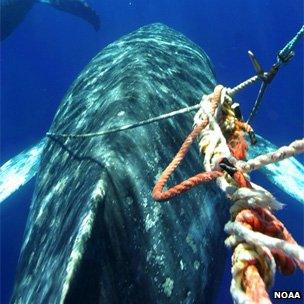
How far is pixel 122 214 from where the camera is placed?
2.97 m

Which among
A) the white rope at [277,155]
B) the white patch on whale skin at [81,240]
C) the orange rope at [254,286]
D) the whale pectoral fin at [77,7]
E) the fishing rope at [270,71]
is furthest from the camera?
the whale pectoral fin at [77,7]

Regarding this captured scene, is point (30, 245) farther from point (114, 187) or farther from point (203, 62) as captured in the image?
point (203, 62)

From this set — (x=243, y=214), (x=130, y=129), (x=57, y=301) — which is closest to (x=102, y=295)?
(x=57, y=301)

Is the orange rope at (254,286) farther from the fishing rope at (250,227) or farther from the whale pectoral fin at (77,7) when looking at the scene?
the whale pectoral fin at (77,7)

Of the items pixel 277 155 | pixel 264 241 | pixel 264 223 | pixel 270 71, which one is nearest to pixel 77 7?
pixel 270 71

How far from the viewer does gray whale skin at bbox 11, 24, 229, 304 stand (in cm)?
260

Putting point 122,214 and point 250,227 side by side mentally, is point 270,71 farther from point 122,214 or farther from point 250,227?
point 250,227

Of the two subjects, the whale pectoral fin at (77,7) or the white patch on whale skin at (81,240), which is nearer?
the white patch on whale skin at (81,240)

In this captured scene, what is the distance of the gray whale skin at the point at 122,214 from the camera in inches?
102

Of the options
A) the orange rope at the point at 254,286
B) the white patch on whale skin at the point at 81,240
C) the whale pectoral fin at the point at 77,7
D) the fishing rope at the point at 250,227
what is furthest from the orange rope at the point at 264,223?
the whale pectoral fin at the point at 77,7

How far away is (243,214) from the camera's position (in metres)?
1.87

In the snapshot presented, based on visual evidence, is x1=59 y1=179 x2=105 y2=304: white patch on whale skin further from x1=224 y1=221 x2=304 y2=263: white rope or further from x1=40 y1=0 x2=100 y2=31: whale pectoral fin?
x1=40 y1=0 x2=100 y2=31: whale pectoral fin

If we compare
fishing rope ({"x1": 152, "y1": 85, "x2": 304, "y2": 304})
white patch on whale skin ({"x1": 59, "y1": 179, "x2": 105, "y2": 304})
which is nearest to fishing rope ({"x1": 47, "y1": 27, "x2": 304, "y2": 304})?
fishing rope ({"x1": 152, "y1": 85, "x2": 304, "y2": 304})

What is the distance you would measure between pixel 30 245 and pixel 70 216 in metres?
0.79
